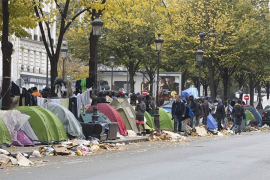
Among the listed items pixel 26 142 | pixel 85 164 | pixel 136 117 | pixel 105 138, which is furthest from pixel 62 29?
pixel 85 164

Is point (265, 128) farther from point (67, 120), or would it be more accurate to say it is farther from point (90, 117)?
point (67, 120)

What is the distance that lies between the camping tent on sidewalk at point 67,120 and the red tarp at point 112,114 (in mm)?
4089

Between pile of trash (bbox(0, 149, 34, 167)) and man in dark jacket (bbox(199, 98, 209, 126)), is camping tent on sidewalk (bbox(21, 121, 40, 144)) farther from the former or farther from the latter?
man in dark jacket (bbox(199, 98, 209, 126))

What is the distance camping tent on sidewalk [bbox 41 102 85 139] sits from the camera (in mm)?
22406

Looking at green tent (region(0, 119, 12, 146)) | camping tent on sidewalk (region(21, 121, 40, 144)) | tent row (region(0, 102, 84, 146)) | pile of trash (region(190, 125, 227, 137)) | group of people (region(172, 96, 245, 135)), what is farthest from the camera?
pile of trash (region(190, 125, 227, 137))

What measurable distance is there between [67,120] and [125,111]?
653 centimetres

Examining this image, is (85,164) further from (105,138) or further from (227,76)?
(227,76)

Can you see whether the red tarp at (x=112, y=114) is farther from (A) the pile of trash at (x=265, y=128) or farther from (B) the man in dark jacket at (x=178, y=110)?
(A) the pile of trash at (x=265, y=128)

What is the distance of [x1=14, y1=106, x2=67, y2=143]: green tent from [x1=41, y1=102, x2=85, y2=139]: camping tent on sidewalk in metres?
0.67

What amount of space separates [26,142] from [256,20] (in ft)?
125

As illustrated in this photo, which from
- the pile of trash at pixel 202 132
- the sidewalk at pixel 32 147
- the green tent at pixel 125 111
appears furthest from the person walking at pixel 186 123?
the sidewalk at pixel 32 147

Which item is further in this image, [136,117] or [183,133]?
[183,133]

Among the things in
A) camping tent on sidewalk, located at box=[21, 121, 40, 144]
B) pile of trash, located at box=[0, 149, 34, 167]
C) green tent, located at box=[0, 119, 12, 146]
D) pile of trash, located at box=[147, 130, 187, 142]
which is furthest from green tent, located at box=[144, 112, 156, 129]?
pile of trash, located at box=[0, 149, 34, 167]

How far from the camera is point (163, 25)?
57531 millimetres
